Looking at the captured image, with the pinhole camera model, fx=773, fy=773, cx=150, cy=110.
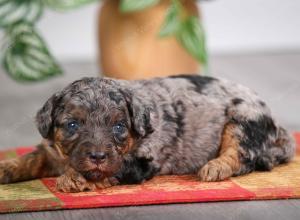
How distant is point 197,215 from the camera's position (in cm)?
320

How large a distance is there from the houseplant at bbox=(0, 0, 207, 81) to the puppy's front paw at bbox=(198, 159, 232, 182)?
57.5 inches

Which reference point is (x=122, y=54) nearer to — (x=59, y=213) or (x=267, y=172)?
(x=267, y=172)

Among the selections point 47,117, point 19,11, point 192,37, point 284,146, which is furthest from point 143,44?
point 47,117

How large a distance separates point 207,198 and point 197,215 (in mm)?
178

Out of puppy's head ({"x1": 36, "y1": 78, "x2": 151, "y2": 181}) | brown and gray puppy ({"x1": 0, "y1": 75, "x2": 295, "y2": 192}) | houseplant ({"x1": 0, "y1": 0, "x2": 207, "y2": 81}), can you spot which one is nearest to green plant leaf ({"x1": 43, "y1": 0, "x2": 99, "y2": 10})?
houseplant ({"x1": 0, "y1": 0, "x2": 207, "y2": 81})

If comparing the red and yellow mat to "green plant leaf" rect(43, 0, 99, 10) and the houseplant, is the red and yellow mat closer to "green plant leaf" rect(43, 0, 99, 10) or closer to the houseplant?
the houseplant

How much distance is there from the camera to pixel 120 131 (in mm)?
3490

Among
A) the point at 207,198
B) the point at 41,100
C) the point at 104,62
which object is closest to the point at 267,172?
the point at 207,198

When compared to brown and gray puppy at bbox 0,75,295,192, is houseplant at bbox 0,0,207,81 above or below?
above

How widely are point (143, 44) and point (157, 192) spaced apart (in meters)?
2.52

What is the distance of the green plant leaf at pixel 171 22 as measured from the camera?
16.2 ft

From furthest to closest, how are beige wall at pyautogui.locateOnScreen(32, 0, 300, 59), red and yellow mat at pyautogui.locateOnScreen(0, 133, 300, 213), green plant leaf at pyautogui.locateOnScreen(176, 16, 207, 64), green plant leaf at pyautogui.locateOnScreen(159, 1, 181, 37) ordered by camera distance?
1. beige wall at pyautogui.locateOnScreen(32, 0, 300, 59)
2. green plant leaf at pyautogui.locateOnScreen(176, 16, 207, 64)
3. green plant leaf at pyautogui.locateOnScreen(159, 1, 181, 37)
4. red and yellow mat at pyautogui.locateOnScreen(0, 133, 300, 213)

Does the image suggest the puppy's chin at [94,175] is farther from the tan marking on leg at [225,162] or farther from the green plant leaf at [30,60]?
the green plant leaf at [30,60]

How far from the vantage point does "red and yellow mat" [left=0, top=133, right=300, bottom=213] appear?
10.8 feet
